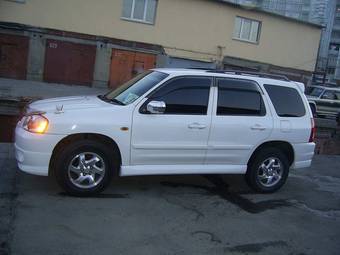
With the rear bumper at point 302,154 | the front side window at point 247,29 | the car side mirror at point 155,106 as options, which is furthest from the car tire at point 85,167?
the front side window at point 247,29

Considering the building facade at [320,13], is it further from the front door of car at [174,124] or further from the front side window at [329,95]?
the front door of car at [174,124]

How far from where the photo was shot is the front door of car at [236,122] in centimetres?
683

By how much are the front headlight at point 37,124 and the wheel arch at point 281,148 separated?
3009 millimetres

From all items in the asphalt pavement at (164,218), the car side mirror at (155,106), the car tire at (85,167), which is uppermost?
the car side mirror at (155,106)

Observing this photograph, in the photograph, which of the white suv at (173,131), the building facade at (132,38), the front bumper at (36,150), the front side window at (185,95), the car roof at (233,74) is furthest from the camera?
the building facade at (132,38)

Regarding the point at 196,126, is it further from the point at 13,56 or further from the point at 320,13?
the point at 320,13

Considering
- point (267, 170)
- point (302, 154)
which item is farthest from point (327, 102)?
point (267, 170)

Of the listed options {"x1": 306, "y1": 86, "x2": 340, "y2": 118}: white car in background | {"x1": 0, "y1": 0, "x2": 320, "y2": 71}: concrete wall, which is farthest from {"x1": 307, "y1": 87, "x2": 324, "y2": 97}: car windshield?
{"x1": 0, "y1": 0, "x2": 320, "y2": 71}: concrete wall

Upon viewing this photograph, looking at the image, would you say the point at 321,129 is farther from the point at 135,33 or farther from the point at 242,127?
the point at 135,33

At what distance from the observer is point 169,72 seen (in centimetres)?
673

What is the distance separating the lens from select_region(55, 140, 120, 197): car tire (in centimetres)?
606

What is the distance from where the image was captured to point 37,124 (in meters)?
5.95

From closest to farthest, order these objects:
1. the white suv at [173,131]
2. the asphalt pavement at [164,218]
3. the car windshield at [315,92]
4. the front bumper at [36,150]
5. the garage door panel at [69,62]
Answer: the asphalt pavement at [164,218], the front bumper at [36,150], the white suv at [173,131], the car windshield at [315,92], the garage door panel at [69,62]

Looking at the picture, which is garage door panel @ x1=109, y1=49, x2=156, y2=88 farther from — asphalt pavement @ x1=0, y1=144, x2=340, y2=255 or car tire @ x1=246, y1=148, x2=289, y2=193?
car tire @ x1=246, y1=148, x2=289, y2=193
